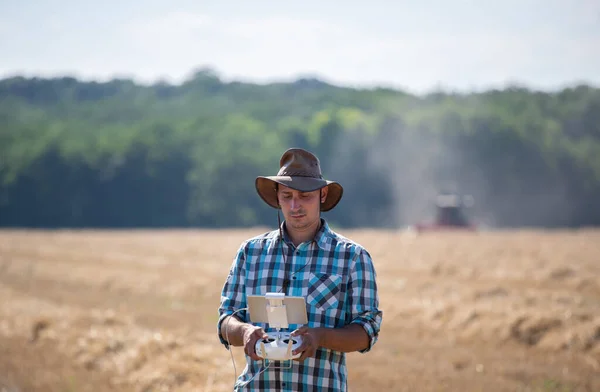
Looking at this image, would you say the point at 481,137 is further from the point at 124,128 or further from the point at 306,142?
the point at 124,128

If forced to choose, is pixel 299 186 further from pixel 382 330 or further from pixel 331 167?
pixel 331 167

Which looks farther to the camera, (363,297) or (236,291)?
(236,291)

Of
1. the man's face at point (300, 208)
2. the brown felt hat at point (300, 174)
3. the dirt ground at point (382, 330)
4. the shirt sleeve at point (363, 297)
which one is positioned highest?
the brown felt hat at point (300, 174)

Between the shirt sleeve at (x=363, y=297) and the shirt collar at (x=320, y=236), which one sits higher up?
the shirt collar at (x=320, y=236)

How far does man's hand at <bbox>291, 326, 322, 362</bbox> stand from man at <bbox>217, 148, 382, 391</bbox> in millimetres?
80

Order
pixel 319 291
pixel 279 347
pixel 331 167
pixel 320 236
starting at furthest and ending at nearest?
pixel 331 167, pixel 320 236, pixel 319 291, pixel 279 347

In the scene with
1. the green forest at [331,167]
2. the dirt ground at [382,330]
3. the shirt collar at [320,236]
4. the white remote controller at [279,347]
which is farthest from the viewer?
the green forest at [331,167]

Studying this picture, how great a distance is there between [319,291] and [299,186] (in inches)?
21.5

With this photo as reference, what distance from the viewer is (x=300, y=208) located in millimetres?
4719

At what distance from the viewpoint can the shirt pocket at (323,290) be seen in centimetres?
461

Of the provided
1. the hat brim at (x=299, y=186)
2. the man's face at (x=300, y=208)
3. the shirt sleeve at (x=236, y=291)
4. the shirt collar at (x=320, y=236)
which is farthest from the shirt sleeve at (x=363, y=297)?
the shirt sleeve at (x=236, y=291)

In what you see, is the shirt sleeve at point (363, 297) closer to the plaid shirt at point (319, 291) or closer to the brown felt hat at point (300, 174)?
the plaid shirt at point (319, 291)

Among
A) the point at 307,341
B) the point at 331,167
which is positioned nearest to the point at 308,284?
the point at 307,341

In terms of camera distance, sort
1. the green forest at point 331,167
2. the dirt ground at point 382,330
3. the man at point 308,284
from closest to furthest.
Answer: the man at point 308,284
the dirt ground at point 382,330
the green forest at point 331,167
